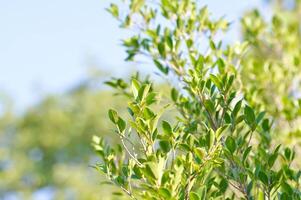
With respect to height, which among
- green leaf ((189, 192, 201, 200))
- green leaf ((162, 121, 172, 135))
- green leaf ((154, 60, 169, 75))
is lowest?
green leaf ((189, 192, 201, 200))

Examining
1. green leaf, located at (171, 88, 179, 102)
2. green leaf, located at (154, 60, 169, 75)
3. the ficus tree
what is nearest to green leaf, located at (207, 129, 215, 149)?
the ficus tree

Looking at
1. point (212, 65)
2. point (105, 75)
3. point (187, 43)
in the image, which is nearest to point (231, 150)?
point (212, 65)

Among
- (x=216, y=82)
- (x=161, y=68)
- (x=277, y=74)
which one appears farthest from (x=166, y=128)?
(x=277, y=74)

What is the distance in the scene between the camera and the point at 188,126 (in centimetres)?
292

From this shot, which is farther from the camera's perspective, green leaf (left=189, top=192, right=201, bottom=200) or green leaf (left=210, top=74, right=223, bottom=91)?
green leaf (left=210, top=74, right=223, bottom=91)

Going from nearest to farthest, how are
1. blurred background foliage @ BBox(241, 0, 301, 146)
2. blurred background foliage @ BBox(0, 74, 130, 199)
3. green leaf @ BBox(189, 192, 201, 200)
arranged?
green leaf @ BBox(189, 192, 201, 200)
blurred background foliage @ BBox(241, 0, 301, 146)
blurred background foliage @ BBox(0, 74, 130, 199)

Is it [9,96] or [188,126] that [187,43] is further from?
[9,96]

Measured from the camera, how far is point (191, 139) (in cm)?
245

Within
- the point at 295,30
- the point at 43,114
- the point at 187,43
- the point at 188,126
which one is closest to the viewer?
the point at 188,126

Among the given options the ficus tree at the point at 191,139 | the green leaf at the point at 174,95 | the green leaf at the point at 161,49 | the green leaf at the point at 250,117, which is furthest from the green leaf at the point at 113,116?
the green leaf at the point at 161,49

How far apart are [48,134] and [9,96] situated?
13.0 feet

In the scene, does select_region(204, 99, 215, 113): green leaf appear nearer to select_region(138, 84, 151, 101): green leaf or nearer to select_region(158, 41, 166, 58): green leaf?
select_region(138, 84, 151, 101): green leaf

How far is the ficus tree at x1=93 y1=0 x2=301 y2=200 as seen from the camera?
2275mm

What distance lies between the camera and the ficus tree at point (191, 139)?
2.28 meters
